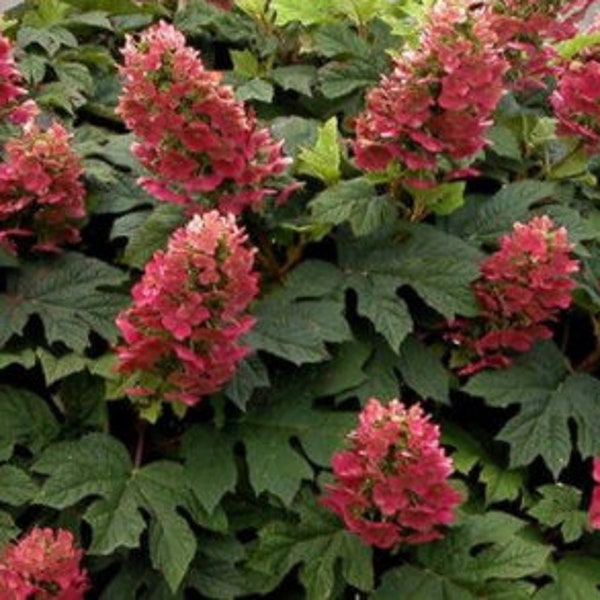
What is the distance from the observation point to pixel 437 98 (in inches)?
80.0

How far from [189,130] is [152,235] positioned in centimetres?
22

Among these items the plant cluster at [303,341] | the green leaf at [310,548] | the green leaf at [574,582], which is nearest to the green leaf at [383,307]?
the plant cluster at [303,341]

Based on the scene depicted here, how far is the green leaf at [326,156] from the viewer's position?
221cm

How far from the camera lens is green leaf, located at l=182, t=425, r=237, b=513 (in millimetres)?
1964

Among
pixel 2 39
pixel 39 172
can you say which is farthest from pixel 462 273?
pixel 2 39

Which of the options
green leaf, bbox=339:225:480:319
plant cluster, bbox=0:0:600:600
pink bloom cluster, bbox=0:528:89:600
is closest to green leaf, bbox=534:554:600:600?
plant cluster, bbox=0:0:600:600

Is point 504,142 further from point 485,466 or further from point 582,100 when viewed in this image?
point 485,466

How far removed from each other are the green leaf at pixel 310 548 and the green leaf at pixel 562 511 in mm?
288

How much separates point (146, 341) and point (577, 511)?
2.27ft

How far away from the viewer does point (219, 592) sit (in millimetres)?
1979

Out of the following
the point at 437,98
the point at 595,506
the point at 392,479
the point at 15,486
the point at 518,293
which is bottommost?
the point at 15,486

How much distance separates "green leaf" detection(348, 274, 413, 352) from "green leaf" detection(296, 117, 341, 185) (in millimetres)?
172

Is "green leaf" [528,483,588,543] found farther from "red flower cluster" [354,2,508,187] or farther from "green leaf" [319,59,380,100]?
"green leaf" [319,59,380,100]

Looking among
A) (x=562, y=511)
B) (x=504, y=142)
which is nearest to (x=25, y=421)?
(x=562, y=511)
